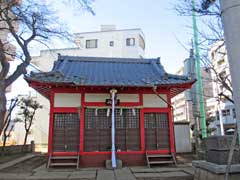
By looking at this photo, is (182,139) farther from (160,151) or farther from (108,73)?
(108,73)

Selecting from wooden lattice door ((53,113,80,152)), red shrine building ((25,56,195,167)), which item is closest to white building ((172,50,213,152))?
red shrine building ((25,56,195,167))

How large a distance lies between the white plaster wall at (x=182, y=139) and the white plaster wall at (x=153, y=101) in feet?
17.3

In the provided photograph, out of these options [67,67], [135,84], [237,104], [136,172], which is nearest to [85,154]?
[136,172]

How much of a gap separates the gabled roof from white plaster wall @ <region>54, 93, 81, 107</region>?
0.76 m

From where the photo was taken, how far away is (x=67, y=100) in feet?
32.2

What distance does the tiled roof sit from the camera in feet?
31.1

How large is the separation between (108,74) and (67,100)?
2643 mm

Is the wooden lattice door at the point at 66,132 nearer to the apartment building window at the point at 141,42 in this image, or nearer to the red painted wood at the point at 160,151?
the red painted wood at the point at 160,151

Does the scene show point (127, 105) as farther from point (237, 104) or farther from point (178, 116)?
point (178, 116)

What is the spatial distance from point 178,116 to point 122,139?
160ft

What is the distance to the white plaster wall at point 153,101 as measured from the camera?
1020cm

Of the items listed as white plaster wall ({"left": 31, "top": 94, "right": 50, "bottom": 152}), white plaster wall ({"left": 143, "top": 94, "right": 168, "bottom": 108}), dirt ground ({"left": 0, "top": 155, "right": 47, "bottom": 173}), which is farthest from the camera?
white plaster wall ({"left": 31, "top": 94, "right": 50, "bottom": 152})

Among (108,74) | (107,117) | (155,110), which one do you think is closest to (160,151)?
(155,110)

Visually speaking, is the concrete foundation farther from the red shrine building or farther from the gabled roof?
the gabled roof
